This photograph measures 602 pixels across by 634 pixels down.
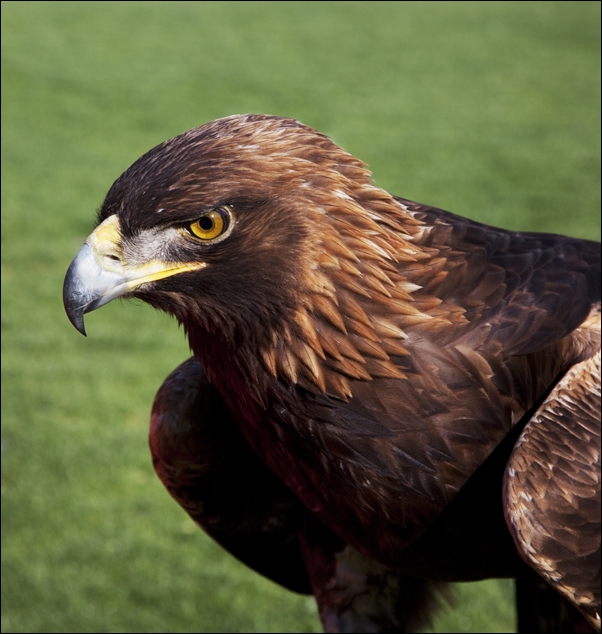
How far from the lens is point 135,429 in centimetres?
609

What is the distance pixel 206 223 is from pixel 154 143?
942 cm

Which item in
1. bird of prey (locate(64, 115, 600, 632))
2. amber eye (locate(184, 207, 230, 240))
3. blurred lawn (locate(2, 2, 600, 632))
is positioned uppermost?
amber eye (locate(184, 207, 230, 240))

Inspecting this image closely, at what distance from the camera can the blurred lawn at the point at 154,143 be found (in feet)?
15.8

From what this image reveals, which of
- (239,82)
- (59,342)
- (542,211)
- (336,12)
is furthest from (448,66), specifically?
(59,342)

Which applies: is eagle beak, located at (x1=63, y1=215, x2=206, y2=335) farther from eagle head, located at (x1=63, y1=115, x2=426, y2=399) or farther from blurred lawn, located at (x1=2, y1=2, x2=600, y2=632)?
blurred lawn, located at (x1=2, y1=2, x2=600, y2=632)

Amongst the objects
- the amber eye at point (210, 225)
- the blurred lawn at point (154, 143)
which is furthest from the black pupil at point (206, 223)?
the blurred lawn at point (154, 143)

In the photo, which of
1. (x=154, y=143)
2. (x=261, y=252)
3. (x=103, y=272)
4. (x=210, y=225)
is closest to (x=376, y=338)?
(x=261, y=252)

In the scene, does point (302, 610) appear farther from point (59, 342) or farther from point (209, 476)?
point (59, 342)

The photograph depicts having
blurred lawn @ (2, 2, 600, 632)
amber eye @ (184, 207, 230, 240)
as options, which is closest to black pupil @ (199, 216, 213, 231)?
amber eye @ (184, 207, 230, 240)

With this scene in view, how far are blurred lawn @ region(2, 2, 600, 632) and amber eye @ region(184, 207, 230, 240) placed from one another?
100 inches

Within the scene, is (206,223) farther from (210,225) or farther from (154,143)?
(154,143)

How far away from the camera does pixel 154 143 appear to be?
11320mm

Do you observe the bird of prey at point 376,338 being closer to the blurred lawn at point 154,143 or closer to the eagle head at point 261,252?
the eagle head at point 261,252

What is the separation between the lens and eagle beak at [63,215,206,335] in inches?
86.6
